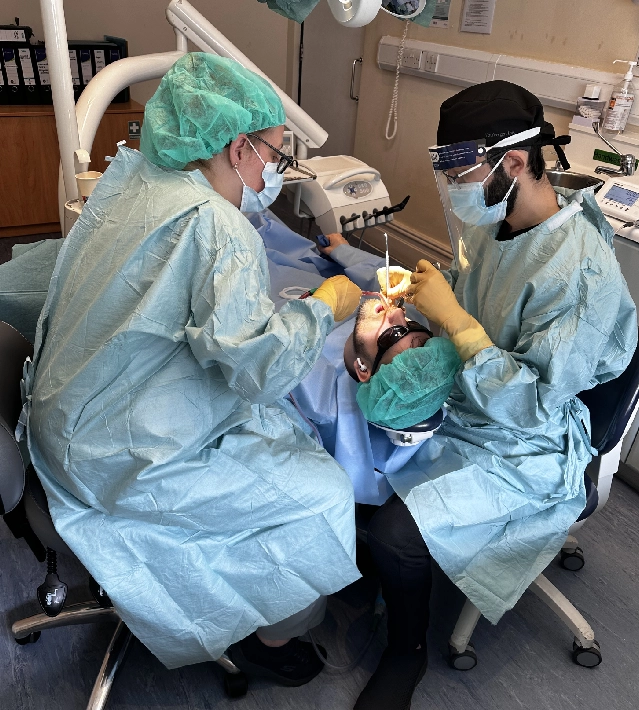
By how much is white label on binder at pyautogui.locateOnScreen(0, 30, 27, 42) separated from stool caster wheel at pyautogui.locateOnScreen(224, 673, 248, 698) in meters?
3.33

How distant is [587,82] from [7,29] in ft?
9.42

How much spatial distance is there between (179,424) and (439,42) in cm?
275

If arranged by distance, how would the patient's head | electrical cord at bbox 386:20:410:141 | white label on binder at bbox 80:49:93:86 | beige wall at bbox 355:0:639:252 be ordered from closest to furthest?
the patient's head < beige wall at bbox 355:0:639:252 < electrical cord at bbox 386:20:410:141 < white label on binder at bbox 80:49:93:86

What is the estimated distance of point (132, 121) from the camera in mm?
3535

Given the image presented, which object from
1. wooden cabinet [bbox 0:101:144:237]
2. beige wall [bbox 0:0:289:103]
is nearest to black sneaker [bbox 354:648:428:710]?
wooden cabinet [bbox 0:101:144:237]

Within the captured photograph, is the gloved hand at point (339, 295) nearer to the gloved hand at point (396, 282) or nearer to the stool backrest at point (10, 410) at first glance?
the gloved hand at point (396, 282)

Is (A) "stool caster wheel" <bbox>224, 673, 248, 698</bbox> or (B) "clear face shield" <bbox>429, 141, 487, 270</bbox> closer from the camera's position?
(B) "clear face shield" <bbox>429, 141, 487, 270</bbox>

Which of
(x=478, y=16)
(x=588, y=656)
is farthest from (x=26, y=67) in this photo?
(x=588, y=656)

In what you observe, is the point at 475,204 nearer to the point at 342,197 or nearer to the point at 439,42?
the point at 342,197

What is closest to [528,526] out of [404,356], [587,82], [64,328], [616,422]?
[616,422]

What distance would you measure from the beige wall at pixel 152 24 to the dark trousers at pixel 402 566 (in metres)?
3.68

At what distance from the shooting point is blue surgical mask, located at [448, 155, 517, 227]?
1.27 m

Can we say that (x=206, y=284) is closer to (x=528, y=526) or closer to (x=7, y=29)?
(x=528, y=526)

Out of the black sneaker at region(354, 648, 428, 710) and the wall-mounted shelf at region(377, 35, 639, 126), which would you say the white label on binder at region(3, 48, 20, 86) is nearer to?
the wall-mounted shelf at region(377, 35, 639, 126)
